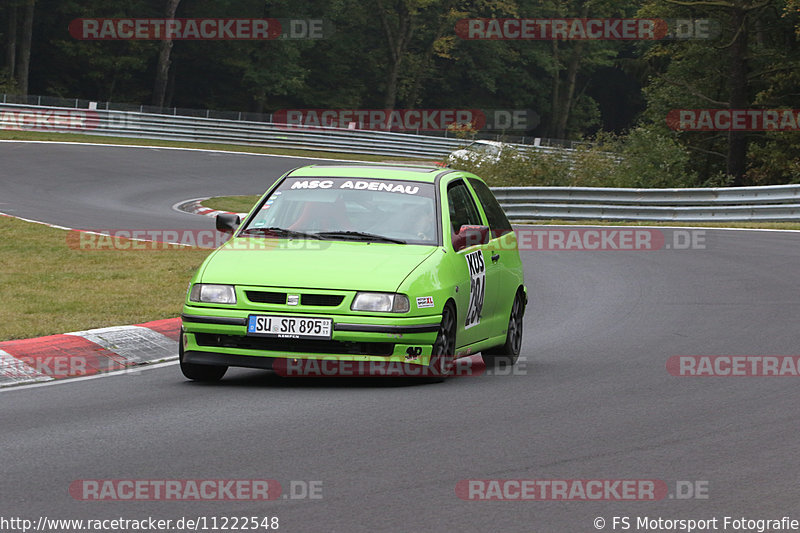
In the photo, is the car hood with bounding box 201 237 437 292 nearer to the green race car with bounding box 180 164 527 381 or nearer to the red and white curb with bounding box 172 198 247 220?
the green race car with bounding box 180 164 527 381

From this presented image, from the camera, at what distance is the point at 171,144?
168 feet

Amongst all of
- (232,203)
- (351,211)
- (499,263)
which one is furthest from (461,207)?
(232,203)

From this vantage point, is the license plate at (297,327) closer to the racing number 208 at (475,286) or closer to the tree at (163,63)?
the racing number 208 at (475,286)

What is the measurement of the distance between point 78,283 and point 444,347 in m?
6.28

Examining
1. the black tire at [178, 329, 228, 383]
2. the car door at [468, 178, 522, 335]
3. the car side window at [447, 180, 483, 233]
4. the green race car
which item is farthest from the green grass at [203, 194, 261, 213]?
the black tire at [178, 329, 228, 383]

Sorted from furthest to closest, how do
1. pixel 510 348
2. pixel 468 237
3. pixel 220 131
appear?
pixel 220 131
pixel 510 348
pixel 468 237

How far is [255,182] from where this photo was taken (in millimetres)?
39406

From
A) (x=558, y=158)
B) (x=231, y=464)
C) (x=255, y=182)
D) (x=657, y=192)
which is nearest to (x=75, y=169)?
(x=255, y=182)

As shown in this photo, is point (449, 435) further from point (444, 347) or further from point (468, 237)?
point (468, 237)

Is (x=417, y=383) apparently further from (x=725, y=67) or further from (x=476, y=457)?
(x=725, y=67)

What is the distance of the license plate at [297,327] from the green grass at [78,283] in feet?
8.79

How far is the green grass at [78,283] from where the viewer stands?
11305mm

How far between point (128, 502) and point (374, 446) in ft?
5.24

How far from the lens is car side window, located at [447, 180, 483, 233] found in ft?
32.3
